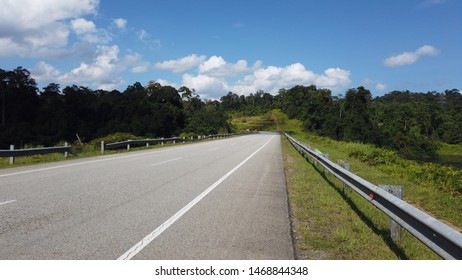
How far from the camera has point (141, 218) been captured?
711cm

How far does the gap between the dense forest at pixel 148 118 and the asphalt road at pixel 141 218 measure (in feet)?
167

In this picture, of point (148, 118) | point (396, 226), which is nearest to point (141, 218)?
point (396, 226)

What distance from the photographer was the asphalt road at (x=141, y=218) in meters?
5.34

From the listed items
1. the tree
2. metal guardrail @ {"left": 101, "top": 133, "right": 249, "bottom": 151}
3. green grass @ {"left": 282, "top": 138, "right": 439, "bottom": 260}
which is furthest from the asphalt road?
the tree

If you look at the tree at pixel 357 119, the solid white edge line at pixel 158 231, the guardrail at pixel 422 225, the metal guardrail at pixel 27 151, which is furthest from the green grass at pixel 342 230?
the tree at pixel 357 119

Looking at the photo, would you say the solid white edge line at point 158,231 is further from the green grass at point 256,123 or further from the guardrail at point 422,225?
the green grass at point 256,123

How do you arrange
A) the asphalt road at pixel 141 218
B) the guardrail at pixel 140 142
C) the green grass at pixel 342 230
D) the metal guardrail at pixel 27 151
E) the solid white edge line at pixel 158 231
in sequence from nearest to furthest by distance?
1. the solid white edge line at pixel 158 231
2. the asphalt road at pixel 141 218
3. the green grass at pixel 342 230
4. the metal guardrail at pixel 27 151
5. the guardrail at pixel 140 142

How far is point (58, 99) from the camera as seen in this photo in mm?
79750

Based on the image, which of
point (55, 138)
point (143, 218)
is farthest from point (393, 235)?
point (55, 138)

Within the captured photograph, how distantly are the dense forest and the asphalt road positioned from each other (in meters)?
51.0

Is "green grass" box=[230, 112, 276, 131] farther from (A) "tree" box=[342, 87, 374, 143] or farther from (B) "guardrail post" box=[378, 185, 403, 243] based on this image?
(B) "guardrail post" box=[378, 185, 403, 243]

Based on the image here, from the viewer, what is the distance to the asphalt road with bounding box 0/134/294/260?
17.5 feet

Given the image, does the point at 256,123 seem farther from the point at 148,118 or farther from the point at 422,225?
the point at 422,225

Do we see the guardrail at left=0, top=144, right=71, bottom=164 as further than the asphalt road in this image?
Yes
